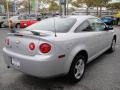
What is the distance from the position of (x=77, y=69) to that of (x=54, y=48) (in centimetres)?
98

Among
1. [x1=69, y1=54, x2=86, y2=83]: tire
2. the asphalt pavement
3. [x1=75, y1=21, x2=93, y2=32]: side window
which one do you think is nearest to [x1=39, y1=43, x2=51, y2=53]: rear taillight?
[x1=69, y1=54, x2=86, y2=83]: tire

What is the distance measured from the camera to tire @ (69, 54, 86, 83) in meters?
4.02

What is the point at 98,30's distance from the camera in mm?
5371

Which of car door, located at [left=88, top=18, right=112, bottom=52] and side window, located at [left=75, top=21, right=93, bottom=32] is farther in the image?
car door, located at [left=88, top=18, right=112, bottom=52]

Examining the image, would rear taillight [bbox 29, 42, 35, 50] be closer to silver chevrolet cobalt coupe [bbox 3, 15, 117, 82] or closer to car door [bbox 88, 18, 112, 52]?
silver chevrolet cobalt coupe [bbox 3, 15, 117, 82]

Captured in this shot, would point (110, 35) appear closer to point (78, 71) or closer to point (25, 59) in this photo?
point (78, 71)

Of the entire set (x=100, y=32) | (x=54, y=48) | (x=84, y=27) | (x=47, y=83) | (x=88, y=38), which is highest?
(x=84, y=27)

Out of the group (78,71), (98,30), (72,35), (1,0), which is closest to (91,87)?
(78,71)

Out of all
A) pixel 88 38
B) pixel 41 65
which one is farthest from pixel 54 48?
pixel 88 38

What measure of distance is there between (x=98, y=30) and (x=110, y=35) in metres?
1.12

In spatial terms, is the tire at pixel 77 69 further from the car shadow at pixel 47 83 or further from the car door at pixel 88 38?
the car door at pixel 88 38

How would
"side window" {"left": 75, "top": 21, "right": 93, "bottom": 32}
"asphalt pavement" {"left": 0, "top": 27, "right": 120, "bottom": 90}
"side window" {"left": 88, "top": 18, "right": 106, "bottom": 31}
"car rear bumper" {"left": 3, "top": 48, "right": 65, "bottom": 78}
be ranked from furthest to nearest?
"side window" {"left": 88, "top": 18, "right": 106, "bottom": 31}
"side window" {"left": 75, "top": 21, "right": 93, "bottom": 32}
"asphalt pavement" {"left": 0, "top": 27, "right": 120, "bottom": 90}
"car rear bumper" {"left": 3, "top": 48, "right": 65, "bottom": 78}

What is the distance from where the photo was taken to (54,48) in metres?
3.52

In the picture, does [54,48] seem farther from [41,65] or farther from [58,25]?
[58,25]
